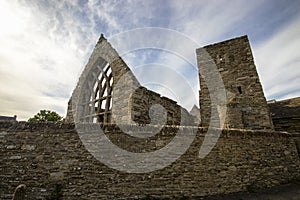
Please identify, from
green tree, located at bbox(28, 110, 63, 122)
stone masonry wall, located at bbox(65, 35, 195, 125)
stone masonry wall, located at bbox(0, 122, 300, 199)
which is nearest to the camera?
stone masonry wall, located at bbox(0, 122, 300, 199)

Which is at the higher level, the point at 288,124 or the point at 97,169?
the point at 288,124

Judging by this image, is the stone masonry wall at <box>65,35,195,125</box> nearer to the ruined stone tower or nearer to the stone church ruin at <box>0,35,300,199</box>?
the stone church ruin at <box>0,35,300,199</box>

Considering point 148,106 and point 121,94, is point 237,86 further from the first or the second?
point 121,94

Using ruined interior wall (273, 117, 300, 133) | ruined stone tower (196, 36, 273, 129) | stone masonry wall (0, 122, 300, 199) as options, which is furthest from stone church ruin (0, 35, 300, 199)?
ruined interior wall (273, 117, 300, 133)

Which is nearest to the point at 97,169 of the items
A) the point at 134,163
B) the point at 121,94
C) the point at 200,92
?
the point at 134,163

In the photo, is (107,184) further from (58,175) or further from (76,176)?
(58,175)

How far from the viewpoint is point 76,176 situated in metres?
Answer: 4.59

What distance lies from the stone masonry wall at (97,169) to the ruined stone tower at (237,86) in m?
4.34

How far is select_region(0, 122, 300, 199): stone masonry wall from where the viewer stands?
4520 millimetres

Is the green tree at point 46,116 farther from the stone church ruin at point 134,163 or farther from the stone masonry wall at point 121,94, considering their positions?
the stone church ruin at point 134,163

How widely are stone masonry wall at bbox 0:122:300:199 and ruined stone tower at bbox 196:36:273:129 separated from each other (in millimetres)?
4338

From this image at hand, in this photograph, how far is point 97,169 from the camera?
4676mm

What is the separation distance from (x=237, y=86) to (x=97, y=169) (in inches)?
381

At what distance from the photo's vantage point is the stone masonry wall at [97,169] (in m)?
4.52
